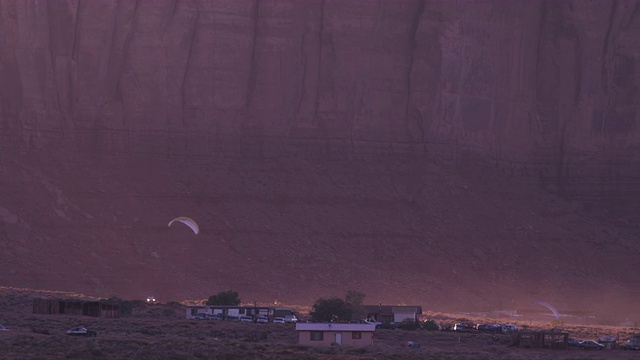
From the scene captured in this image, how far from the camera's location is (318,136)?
117375 millimetres

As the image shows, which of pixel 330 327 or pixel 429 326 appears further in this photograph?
pixel 429 326

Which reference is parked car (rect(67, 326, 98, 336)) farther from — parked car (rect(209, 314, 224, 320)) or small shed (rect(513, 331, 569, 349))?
small shed (rect(513, 331, 569, 349))

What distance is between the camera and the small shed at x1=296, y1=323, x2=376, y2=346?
71812mm

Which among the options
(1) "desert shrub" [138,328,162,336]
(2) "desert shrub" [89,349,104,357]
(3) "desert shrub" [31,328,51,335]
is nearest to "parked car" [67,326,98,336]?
(3) "desert shrub" [31,328,51,335]

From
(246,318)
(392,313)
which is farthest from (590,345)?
(392,313)

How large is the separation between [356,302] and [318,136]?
81.6 ft

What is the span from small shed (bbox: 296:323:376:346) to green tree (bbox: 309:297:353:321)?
38.7ft

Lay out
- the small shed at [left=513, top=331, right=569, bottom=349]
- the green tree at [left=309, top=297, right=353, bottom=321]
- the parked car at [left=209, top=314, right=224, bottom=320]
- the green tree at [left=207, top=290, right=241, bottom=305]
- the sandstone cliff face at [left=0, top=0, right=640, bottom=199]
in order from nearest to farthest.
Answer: the small shed at [left=513, top=331, right=569, bottom=349], the parked car at [left=209, top=314, right=224, bottom=320], the green tree at [left=309, top=297, right=353, bottom=321], the green tree at [left=207, top=290, right=241, bottom=305], the sandstone cliff face at [left=0, top=0, right=640, bottom=199]

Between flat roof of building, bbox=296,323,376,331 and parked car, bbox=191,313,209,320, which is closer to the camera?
flat roof of building, bbox=296,323,376,331

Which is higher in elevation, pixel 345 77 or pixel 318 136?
pixel 345 77

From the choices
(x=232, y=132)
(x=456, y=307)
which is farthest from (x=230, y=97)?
(x=456, y=307)

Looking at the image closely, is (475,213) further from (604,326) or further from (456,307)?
(604,326)

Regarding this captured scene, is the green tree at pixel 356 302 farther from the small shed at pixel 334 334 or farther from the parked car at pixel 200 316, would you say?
the small shed at pixel 334 334

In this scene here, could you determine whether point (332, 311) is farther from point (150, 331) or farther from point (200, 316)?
point (150, 331)
